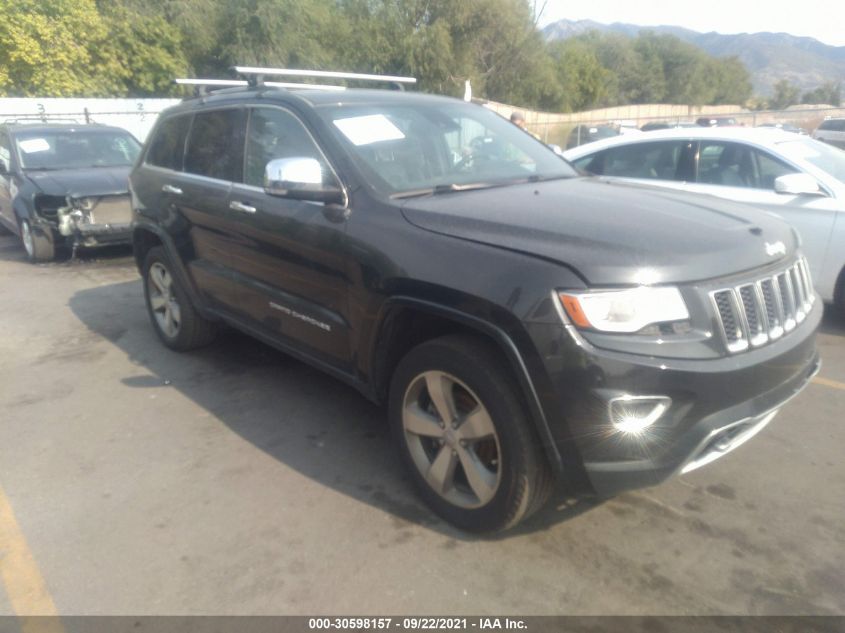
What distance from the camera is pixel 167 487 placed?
3768mm

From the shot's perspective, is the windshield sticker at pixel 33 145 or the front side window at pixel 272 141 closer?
the front side window at pixel 272 141

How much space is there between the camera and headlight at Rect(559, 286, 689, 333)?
2.65m

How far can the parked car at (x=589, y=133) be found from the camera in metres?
24.8

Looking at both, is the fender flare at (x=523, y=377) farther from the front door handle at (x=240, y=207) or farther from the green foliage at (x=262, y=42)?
the green foliage at (x=262, y=42)

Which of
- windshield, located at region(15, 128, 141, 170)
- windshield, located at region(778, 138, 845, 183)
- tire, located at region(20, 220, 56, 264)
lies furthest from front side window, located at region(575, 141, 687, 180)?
tire, located at region(20, 220, 56, 264)

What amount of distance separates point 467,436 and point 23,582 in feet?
6.38

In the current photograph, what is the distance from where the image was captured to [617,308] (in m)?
2.66

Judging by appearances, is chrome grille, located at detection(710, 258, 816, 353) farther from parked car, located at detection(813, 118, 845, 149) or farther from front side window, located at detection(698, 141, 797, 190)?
parked car, located at detection(813, 118, 845, 149)

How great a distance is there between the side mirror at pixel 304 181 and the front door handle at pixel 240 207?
60 cm

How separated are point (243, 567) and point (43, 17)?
1175 inches

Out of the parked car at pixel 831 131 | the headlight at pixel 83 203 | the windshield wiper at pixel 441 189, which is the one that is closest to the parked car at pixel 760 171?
the windshield wiper at pixel 441 189

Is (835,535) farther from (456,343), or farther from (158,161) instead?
(158,161)

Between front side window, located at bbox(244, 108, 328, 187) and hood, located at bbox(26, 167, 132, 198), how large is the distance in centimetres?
496

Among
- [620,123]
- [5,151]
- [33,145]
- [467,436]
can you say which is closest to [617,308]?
[467,436]
